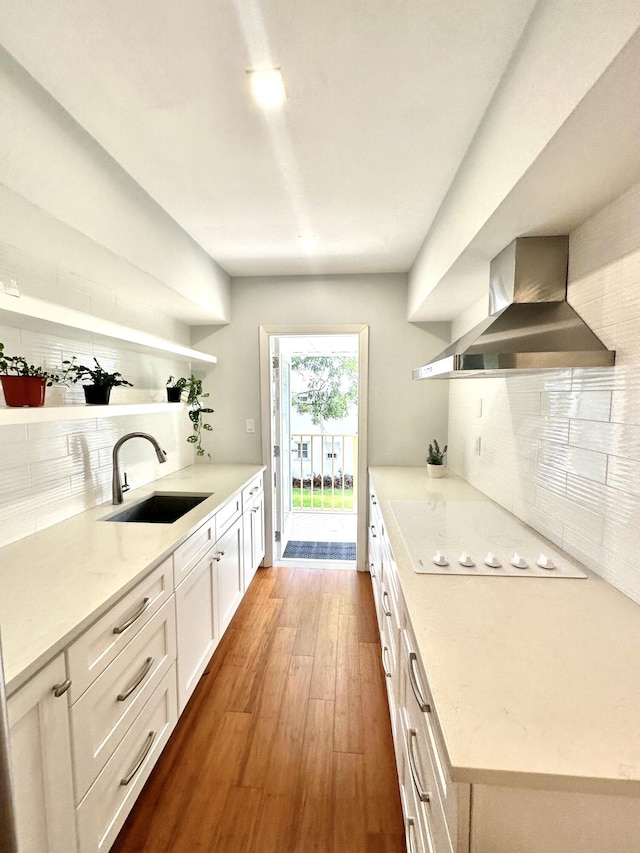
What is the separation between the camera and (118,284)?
189cm

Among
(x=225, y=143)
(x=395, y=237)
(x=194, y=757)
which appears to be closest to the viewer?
(x=225, y=143)

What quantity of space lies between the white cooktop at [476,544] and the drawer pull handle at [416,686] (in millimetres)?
281

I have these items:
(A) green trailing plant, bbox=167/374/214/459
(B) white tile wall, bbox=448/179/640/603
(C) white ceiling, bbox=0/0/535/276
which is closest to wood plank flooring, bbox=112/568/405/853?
(B) white tile wall, bbox=448/179/640/603

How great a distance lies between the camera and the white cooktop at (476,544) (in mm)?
1206

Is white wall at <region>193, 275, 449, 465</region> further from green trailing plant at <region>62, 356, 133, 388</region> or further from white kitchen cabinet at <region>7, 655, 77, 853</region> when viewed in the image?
white kitchen cabinet at <region>7, 655, 77, 853</region>

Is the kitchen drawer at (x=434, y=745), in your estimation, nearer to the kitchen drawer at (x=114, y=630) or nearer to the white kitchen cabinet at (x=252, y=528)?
the kitchen drawer at (x=114, y=630)

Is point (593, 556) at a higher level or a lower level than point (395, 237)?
lower

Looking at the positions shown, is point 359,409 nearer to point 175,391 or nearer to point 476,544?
point 175,391

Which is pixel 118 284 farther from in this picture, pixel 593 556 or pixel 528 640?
pixel 593 556

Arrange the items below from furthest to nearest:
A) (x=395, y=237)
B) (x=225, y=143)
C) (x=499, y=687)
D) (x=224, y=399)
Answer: (x=224, y=399), (x=395, y=237), (x=225, y=143), (x=499, y=687)

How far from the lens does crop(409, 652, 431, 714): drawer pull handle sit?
0.82 m

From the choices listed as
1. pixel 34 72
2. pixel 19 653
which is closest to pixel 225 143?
pixel 34 72

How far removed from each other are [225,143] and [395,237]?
1.17m

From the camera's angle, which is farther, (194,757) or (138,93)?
(194,757)
